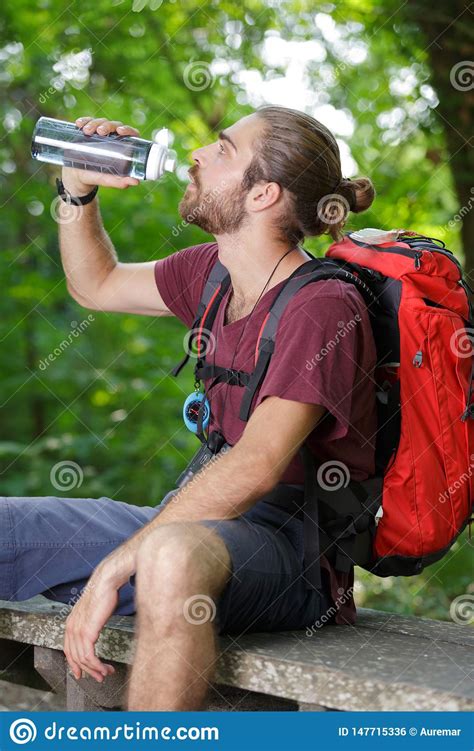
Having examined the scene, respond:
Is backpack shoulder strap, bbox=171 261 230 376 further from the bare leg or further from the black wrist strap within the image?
the bare leg

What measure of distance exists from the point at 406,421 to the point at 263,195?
0.83 meters

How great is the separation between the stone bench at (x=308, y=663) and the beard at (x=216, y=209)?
1.13m

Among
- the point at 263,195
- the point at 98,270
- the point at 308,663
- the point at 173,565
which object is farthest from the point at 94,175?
the point at 308,663

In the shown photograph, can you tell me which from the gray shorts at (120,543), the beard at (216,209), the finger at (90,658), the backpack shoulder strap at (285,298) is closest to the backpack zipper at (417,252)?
the backpack shoulder strap at (285,298)

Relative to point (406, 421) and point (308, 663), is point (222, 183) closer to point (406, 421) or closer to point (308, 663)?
point (406, 421)

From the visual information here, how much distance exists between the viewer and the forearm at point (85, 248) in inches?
121

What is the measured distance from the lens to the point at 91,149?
282 centimetres

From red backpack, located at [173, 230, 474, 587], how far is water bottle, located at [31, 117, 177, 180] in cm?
62

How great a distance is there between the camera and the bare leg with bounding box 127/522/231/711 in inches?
74.0

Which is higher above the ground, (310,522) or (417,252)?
(417,252)

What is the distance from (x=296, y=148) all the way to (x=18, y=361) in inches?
195

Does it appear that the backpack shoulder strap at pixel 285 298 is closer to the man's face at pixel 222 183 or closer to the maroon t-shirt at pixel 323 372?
the maroon t-shirt at pixel 323 372

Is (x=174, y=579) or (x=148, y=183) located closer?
(x=174, y=579)

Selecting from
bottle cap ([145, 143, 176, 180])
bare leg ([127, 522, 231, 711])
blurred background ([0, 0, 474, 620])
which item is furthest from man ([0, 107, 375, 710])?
blurred background ([0, 0, 474, 620])
